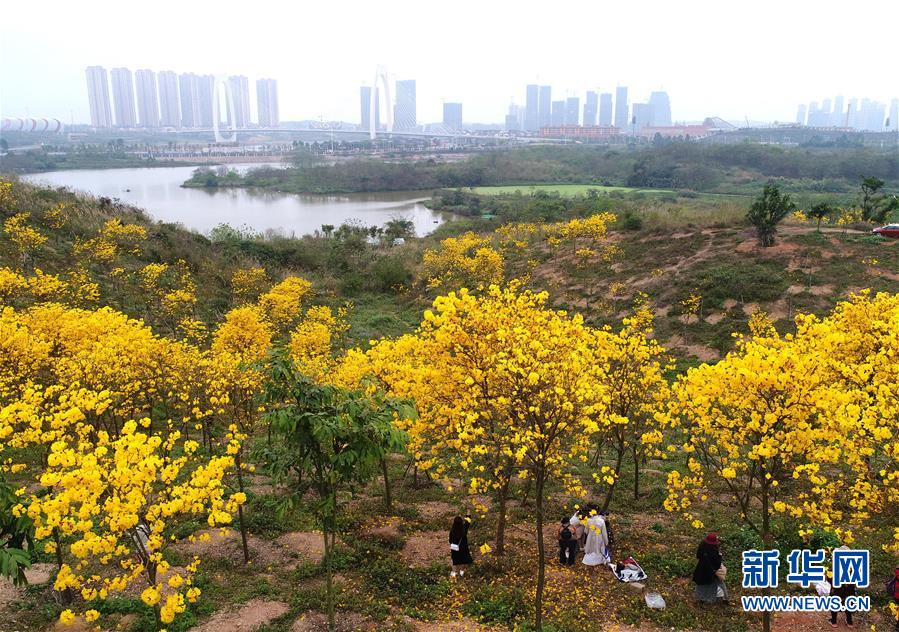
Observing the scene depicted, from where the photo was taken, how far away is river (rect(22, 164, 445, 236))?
62.0 meters

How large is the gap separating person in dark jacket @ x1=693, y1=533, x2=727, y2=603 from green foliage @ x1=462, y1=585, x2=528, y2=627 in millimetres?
2347

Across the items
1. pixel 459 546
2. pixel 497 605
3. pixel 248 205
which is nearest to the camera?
pixel 497 605

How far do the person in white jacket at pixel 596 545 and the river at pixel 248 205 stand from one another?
48.5 m

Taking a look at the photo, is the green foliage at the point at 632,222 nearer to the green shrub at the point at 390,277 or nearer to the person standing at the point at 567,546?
the green shrub at the point at 390,277

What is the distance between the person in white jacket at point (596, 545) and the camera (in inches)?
321

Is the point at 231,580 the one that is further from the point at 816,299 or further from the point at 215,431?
the point at 816,299

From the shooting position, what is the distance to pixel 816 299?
21.2 m

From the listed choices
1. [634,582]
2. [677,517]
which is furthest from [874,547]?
[634,582]

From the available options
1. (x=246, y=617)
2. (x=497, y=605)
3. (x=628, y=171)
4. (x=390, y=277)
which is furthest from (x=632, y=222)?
(x=628, y=171)

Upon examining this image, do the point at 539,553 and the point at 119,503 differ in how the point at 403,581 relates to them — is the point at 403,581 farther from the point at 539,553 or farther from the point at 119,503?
the point at 119,503

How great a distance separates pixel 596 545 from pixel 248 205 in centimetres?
7694

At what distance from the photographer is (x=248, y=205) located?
3012 inches

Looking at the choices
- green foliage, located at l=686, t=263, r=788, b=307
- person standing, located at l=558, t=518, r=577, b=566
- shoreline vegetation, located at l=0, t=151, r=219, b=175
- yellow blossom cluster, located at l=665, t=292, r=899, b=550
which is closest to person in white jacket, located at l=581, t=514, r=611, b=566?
person standing, located at l=558, t=518, r=577, b=566

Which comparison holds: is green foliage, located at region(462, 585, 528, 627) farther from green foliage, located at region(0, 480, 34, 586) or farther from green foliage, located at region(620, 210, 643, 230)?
green foliage, located at region(620, 210, 643, 230)
